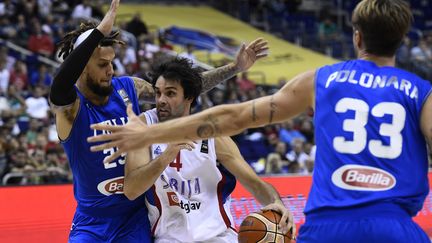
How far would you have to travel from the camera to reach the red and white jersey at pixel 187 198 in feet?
16.3

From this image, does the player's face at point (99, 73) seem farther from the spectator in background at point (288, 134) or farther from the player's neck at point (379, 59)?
the spectator in background at point (288, 134)

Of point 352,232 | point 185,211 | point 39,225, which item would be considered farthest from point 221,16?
point 352,232

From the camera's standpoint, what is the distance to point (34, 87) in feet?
46.2

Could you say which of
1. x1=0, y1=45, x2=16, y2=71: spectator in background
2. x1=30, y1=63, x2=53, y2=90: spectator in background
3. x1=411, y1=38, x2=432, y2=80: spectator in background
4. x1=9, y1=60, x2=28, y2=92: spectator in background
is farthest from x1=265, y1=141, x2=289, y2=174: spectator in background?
x1=411, y1=38, x2=432, y2=80: spectator in background

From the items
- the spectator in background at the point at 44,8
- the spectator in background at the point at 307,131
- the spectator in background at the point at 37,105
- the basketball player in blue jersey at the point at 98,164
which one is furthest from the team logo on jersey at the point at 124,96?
the spectator in background at the point at 44,8

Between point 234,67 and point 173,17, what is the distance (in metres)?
17.6

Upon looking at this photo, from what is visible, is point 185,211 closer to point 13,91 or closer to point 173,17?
point 13,91

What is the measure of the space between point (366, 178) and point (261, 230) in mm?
1431

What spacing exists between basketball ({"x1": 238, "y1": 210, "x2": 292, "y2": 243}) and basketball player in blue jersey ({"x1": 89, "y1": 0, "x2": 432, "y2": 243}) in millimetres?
1208

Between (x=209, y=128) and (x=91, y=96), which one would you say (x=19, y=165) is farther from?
(x=209, y=128)

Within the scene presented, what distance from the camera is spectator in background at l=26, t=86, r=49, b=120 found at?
13.3 m

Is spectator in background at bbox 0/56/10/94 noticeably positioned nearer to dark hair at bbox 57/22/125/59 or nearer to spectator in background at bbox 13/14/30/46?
spectator in background at bbox 13/14/30/46

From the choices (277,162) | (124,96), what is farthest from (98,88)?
(277,162)

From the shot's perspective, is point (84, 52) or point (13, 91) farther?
point (13, 91)
